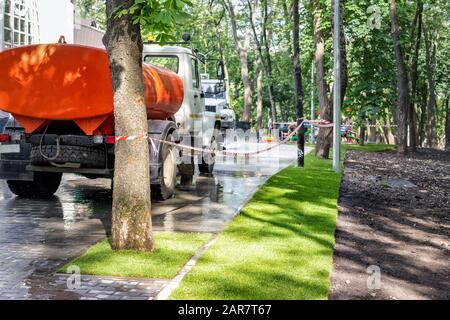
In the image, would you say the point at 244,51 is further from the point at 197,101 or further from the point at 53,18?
the point at 197,101

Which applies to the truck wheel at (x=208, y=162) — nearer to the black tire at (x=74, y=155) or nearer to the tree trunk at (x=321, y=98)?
the black tire at (x=74, y=155)

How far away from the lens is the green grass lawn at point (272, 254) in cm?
643

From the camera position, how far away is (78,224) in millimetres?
10266

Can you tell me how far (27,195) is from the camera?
43.3 feet

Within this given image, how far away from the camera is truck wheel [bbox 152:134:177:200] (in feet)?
39.6

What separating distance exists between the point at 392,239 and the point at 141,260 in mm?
3774

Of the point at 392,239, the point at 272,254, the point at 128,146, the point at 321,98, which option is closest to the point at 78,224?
the point at 128,146

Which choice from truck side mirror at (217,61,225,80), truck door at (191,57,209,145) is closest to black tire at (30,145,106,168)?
truck door at (191,57,209,145)

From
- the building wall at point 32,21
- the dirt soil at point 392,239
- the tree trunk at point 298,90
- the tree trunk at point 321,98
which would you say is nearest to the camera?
the dirt soil at point 392,239

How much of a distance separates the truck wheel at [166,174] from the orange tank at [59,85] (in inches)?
50.8

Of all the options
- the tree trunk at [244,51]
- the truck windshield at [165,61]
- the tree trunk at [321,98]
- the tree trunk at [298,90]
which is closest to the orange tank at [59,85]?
the truck windshield at [165,61]

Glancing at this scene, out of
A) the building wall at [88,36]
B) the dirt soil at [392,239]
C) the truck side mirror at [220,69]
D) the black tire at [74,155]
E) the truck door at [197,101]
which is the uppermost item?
the building wall at [88,36]

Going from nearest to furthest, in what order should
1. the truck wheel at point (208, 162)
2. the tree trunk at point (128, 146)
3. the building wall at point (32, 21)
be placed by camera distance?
the tree trunk at point (128, 146) < the truck wheel at point (208, 162) < the building wall at point (32, 21)
